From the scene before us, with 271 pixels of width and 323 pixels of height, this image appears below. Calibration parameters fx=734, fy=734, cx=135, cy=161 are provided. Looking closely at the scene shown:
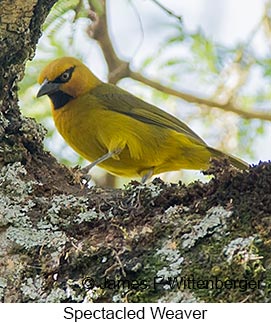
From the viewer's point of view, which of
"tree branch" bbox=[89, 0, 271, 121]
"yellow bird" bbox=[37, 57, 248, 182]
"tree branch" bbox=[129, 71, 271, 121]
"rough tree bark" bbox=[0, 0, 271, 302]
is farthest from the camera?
"tree branch" bbox=[129, 71, 271, 121]

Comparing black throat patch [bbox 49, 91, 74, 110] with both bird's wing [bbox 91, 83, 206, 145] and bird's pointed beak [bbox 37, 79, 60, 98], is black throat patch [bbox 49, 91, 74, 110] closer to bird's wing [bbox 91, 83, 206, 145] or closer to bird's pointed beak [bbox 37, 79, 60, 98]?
bird's pointed beak [bbox 37, 79, 60, 98]

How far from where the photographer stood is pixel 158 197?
→ 94.0 inches

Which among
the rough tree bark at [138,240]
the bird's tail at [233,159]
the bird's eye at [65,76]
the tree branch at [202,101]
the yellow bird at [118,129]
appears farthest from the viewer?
the bird's eye at [65,76]

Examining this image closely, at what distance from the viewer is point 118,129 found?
4703mm

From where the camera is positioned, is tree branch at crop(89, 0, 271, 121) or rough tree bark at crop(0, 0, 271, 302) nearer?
rough tree bark at crop(0, 0, 271, 302)

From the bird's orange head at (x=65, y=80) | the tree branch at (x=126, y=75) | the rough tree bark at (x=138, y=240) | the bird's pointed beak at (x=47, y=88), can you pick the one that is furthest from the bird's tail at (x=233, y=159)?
the rough tree bark at (x=138, y=240)

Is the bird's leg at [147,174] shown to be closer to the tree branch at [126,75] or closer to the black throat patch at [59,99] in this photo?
the tree branch at [126,75]

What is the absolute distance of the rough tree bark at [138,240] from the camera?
1.98m

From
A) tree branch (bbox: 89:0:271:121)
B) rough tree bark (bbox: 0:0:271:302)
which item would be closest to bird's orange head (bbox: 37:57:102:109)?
tree branch (bbox: 89:0:271:121)

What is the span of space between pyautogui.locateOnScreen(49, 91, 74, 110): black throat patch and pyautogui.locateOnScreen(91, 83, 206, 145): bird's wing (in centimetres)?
19

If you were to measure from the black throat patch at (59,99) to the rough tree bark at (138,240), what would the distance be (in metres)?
2.22

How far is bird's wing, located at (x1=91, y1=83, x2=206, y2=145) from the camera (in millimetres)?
4898

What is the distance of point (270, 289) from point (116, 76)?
9.97ft
